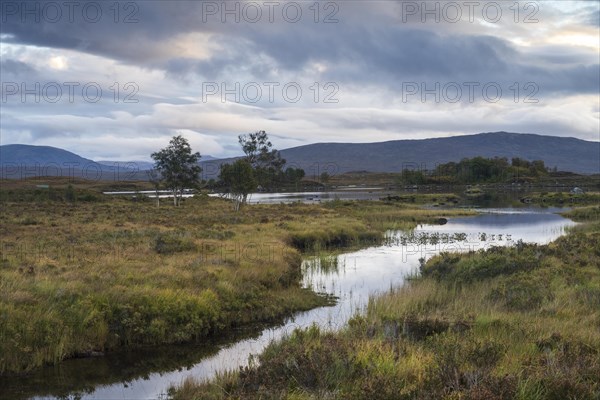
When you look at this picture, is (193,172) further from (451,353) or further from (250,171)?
(451,353)

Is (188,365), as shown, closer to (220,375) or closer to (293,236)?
(220,375)

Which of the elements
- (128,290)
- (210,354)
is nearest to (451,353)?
(210,354)

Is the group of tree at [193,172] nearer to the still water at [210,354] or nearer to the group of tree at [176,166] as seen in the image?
the group of tree at [176,166]

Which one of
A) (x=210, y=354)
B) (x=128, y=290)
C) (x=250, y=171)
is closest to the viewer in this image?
(x=210, y=354)

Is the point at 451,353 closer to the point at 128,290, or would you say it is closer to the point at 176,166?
the point at 128,290

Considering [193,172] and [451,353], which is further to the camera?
[193,172]

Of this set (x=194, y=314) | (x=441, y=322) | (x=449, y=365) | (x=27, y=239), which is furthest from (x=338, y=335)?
(x=27, y=239)

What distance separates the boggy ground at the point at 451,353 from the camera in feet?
32.3

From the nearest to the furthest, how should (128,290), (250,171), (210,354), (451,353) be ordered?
(451,353) < (210,354) < (128,290) < (250,171)

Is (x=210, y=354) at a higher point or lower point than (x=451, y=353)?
lower

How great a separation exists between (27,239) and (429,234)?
3335cm

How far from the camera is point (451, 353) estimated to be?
39.0 ft

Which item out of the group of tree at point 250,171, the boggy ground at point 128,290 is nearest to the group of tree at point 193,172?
the group of tree at point 250,171

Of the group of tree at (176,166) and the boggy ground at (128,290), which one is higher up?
the group of tree at (176,166)
